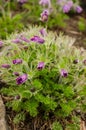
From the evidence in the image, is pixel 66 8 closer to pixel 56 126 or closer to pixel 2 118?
pixel 56 126

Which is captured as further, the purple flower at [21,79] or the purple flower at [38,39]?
the purple flower at [38,39]

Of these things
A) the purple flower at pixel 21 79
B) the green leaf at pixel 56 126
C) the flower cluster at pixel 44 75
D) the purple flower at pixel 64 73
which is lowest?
the green leaf at pixel 56 126

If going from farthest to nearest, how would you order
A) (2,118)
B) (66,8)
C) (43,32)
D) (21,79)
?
(66,8) → (43,32) → (2,118) → (21,79)

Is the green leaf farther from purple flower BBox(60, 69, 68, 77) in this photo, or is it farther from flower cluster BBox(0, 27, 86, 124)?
purple flower BBox(60, 69, 68, 77)

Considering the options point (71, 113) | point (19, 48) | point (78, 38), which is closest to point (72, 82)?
point (71, 113)

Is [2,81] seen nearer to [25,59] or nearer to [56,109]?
[25,59]

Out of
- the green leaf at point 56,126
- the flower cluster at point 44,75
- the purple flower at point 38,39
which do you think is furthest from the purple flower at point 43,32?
the green leaf at point 56,126

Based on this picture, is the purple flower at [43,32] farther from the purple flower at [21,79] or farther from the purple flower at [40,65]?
the purple flower at [21,79]

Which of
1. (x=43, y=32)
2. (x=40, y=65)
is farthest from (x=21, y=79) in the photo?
(x=43, y=32)

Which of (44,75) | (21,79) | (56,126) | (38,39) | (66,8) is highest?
(38,39)

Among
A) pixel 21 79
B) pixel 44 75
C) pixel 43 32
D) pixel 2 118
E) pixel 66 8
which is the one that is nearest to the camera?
pixel 21 79

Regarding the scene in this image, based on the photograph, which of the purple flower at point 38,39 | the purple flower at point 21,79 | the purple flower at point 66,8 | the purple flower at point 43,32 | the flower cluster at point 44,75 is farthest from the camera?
the purple flower at point 66,8
